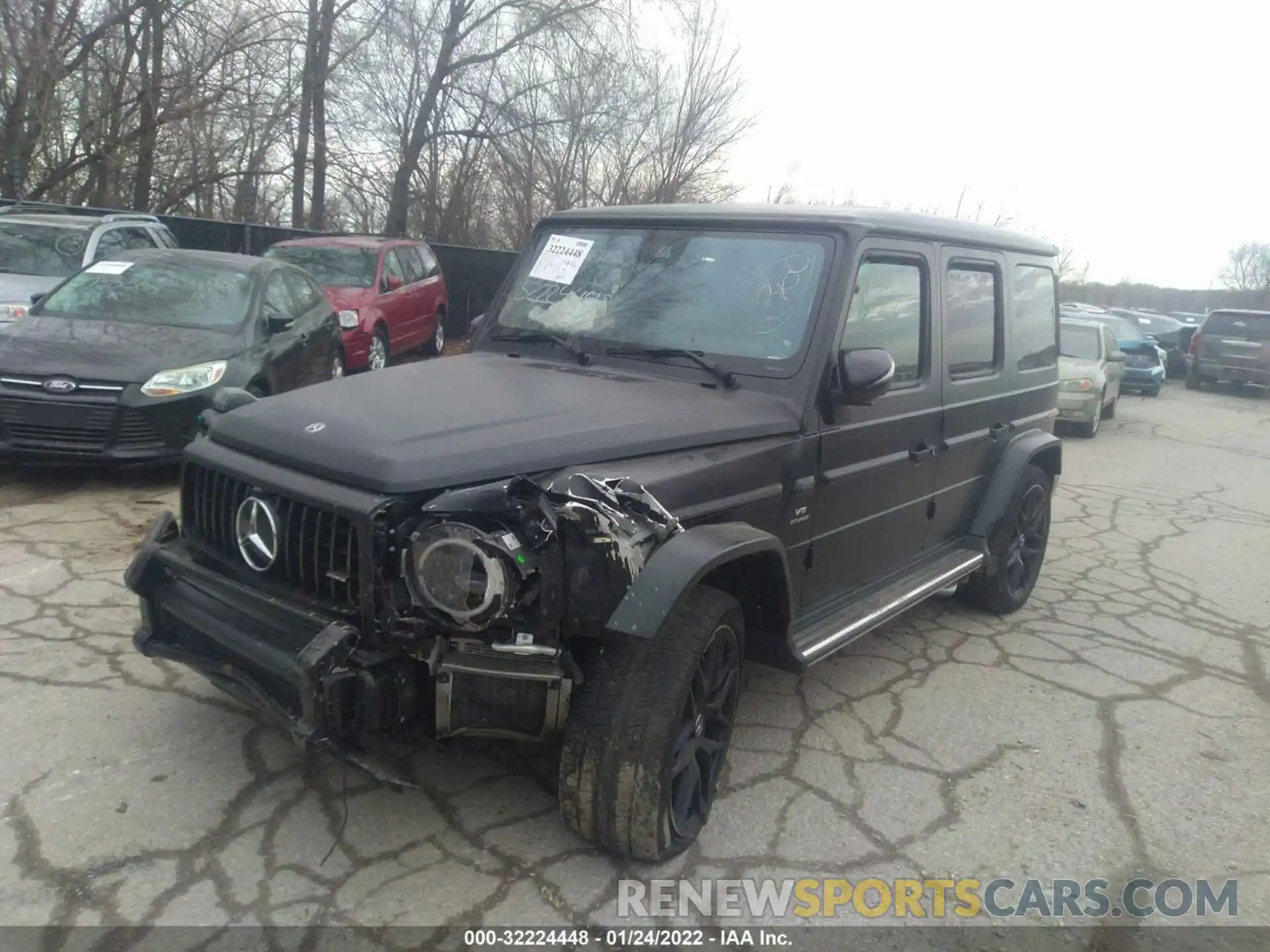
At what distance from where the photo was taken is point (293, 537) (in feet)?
9.14

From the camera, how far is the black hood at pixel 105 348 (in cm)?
602

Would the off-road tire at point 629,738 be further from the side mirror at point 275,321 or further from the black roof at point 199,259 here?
the black roof at point 199,259

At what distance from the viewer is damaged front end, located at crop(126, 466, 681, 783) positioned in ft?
8.27

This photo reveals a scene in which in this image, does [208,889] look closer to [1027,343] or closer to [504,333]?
[504,333]

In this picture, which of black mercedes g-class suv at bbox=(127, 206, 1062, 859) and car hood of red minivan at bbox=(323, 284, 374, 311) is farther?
car hood of red minivan at bbox=(323, 284, 374, 311)

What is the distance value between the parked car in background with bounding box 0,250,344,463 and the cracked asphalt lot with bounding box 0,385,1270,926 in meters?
0.82

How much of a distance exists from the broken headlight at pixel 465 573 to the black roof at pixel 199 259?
578 cm

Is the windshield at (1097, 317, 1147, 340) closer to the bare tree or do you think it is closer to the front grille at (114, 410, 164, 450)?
the front grille at (114, 410, 164, 450)

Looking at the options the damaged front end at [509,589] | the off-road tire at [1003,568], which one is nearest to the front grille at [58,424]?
the damaged front end at [509,589]

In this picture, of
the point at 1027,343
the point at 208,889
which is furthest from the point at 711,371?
the point at 1027,343

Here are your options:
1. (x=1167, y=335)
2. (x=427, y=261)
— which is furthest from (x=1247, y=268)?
(x=427, y=261)

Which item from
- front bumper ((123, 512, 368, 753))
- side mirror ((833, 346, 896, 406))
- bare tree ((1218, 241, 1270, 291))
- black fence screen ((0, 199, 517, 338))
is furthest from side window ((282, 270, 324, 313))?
bare tree ((1218, 241, 1270, 291))

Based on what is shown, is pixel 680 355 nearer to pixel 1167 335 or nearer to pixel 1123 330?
pixel 1123 330

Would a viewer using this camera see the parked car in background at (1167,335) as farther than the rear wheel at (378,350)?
Yes
